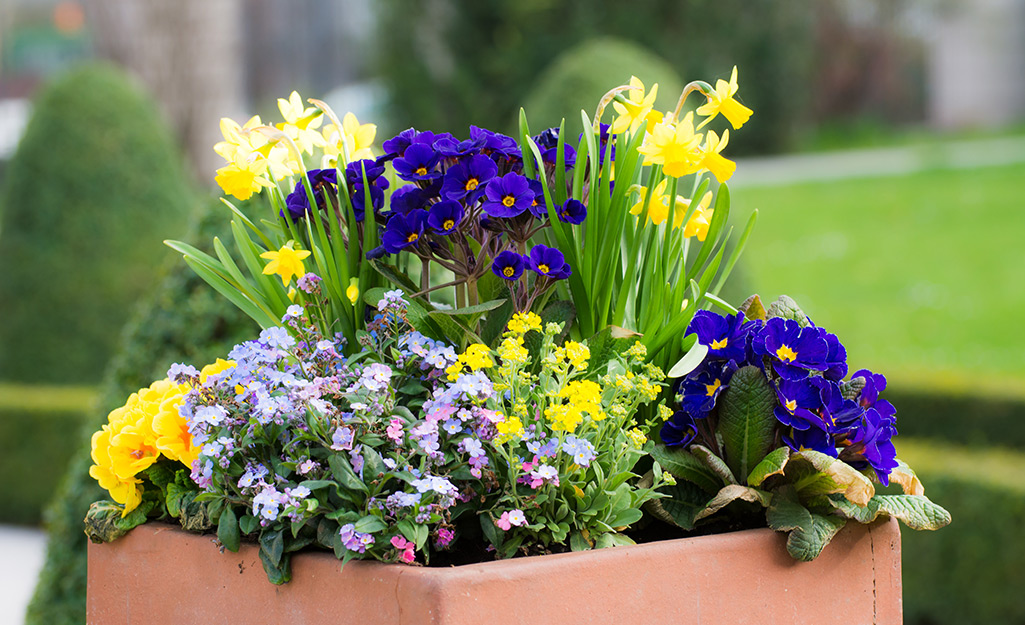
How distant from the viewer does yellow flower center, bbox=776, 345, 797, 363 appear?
4.82 ft

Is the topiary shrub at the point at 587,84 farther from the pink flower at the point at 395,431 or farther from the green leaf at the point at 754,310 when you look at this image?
the pink flower at the point at 395,431

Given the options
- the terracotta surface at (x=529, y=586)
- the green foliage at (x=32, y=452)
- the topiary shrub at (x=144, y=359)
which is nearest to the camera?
the terracotta surface at (x=529, y=586)

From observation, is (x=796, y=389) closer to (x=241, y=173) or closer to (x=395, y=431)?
(x=395, y=431)

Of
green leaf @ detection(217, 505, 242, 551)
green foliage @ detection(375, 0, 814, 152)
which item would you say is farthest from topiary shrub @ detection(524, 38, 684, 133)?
green foliage @ detection(375, 0, 814, 152)

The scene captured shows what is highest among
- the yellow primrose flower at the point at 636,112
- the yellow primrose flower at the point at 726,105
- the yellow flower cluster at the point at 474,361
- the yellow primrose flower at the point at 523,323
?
the yellow primrose flower at the point at 726,105

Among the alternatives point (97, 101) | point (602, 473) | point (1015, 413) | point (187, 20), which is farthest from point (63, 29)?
point (602, 473)

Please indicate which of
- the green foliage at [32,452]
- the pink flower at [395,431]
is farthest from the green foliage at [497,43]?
the pink flower at [395,431]

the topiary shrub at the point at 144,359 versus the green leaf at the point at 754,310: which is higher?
the green leaf at the point at 754,310

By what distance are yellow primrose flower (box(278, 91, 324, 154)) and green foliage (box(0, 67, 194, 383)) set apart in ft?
14.5

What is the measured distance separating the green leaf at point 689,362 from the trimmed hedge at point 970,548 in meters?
2.49

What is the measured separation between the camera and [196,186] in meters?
7.62

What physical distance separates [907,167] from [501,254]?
39.8 feet

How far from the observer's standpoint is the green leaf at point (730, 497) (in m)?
1.42

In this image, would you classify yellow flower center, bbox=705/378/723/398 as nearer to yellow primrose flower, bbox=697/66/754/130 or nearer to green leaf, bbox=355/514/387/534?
yellow primrose flower, bbox=697/66/754/130
